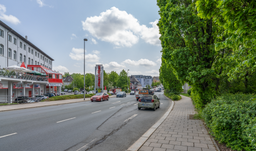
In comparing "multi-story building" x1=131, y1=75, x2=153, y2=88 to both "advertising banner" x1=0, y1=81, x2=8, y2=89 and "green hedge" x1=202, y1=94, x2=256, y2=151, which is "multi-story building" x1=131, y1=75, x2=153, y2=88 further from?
"green hedge" x1=202, y1=94, x2=256, y2=151

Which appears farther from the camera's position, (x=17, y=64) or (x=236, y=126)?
(x=17, y=64)

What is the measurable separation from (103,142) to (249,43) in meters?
5.54

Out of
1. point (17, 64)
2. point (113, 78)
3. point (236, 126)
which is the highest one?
point (17, 64)

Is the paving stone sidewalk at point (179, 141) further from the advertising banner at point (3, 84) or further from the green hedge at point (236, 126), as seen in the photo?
the advertising banner at point (3, 84)

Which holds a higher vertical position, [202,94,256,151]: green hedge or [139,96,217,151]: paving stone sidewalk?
[202,94,256,151]: green hedge

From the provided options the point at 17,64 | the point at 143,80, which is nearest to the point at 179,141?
the point at 17,64

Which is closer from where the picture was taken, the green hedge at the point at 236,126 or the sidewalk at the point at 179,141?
the green hedge at the point at 236,126

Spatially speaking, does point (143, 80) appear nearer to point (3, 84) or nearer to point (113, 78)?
point (113, 78)

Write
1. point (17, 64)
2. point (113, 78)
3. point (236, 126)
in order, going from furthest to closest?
point (113, 78) → point (17, 64) → point (236, 126)

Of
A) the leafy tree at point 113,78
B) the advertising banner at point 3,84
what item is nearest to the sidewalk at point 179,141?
the advertising banner at point 3,84

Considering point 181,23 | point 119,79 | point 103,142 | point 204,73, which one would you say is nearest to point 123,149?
point 103,142

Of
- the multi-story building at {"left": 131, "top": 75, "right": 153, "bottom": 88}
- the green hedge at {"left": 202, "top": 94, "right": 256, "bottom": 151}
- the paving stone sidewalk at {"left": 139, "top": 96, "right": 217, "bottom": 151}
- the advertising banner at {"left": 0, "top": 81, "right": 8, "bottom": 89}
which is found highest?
the multi-story building at {"left": 131, "top": 75, "right": 153, "bottom": 88}

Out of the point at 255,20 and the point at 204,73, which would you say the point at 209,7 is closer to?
the point at 255,20

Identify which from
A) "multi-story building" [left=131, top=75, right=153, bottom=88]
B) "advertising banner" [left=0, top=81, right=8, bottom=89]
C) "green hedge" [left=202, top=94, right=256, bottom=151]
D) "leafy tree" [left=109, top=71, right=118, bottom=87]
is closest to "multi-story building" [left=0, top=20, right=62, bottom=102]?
"advertising banner" [left=0, top=81, right=8, bottom=89]
